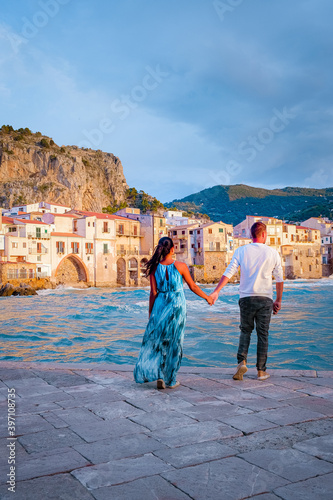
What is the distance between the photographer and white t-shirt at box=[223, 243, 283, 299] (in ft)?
16.9

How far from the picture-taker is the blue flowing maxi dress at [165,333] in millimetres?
4820

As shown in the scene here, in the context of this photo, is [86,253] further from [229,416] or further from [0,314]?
[229,416]

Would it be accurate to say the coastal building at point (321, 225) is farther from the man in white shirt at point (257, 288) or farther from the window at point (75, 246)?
the man in white shirt at point (257, 288)

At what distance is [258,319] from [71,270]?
165 feet

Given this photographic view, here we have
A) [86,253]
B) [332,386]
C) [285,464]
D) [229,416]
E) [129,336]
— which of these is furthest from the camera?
[86,253]

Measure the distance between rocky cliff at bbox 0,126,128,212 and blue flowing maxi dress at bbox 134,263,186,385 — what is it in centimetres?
7443

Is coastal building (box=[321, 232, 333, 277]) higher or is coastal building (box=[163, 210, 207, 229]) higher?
coastal building (box=[163, 210, 207, 229])

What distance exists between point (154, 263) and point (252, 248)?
123cm

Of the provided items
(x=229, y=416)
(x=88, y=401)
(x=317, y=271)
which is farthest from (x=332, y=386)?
(x=317, y=271)

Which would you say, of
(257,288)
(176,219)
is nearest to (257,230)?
(257,288)

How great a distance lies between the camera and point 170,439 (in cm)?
320

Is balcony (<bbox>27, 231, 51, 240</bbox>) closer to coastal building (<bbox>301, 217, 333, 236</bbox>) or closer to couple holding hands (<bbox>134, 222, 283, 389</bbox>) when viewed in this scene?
couple holding hands (<bbox>134, 222, 283, 389</bbox>)

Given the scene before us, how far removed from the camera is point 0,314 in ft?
78.6

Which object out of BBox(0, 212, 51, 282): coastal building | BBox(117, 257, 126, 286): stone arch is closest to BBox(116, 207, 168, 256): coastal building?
BBox(117, 257, 126, 286): stone arch
